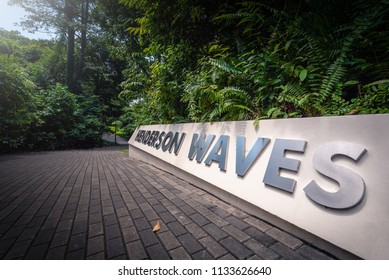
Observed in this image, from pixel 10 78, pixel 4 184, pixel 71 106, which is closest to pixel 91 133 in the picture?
pixel 71 106

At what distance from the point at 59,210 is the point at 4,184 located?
2550 mm

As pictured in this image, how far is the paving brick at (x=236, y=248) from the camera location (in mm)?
1413

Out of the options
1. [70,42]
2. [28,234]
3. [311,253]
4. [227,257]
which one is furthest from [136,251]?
[70,42]

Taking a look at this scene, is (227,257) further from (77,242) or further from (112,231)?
(77,242)

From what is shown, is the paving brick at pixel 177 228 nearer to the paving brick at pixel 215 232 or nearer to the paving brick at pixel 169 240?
the paving brick at pixel 169 240

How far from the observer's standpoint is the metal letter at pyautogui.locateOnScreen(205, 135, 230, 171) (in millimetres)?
2523

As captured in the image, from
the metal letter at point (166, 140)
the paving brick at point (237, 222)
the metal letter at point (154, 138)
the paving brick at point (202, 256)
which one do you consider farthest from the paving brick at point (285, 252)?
the metal letter at point (154, 138)

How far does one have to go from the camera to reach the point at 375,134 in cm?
128

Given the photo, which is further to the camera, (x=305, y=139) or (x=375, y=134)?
(x=305, y=139)

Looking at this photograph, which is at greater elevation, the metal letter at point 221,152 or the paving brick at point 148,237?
the metal letter at point 221,152

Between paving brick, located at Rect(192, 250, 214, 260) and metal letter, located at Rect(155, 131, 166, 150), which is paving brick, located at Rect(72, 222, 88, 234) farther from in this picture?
metal letter, located at Rect(155, 131, 166, 150)

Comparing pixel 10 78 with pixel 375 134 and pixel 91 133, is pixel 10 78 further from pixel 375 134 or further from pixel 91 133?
pixel 375 134

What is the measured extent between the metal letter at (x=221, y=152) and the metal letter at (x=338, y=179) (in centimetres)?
116

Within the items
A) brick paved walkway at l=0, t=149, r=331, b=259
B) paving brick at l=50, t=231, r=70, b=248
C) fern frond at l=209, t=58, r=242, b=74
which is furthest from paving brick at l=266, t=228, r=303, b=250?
fern frond at l=209, t=58, r=242, b=74
